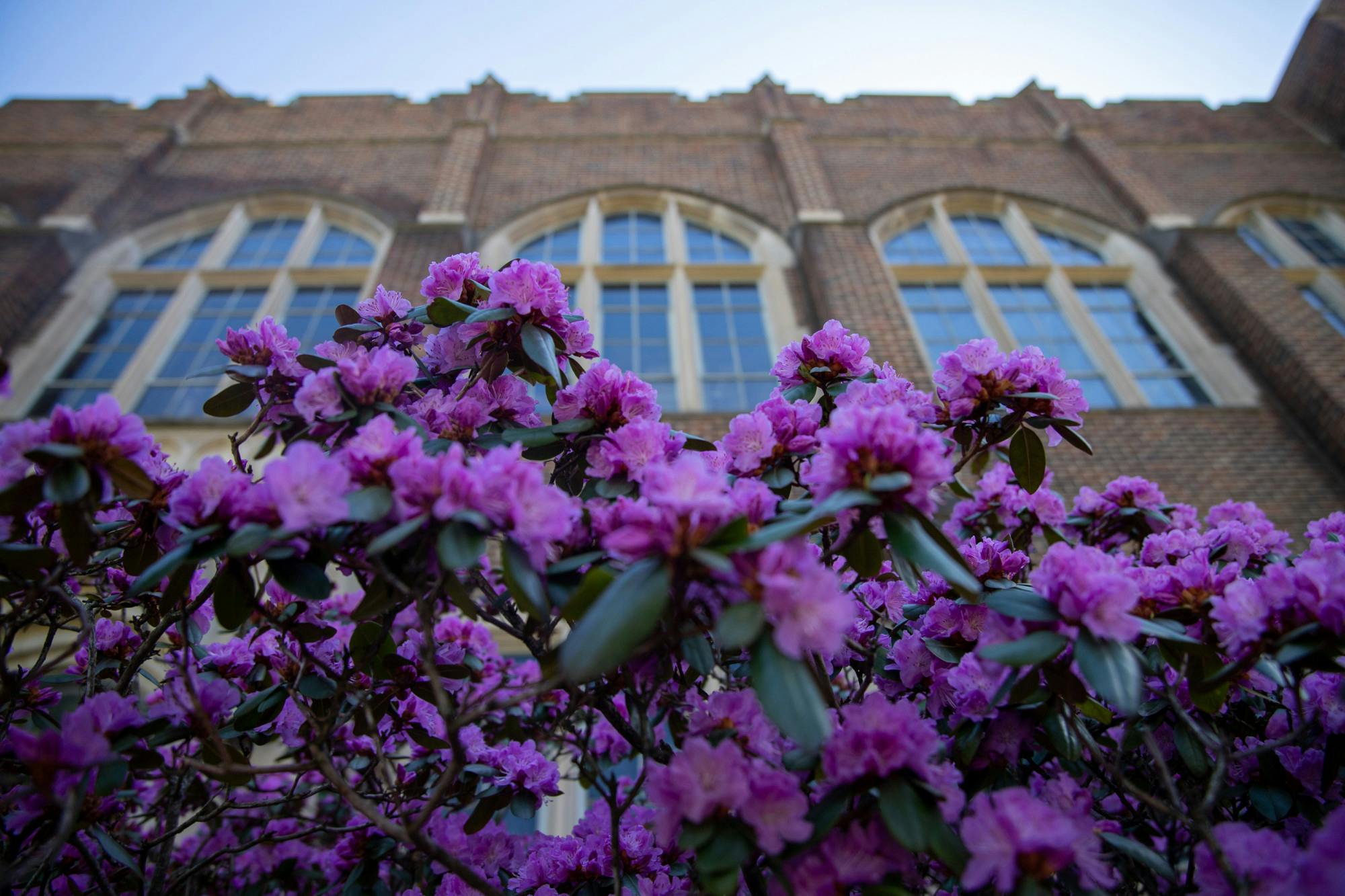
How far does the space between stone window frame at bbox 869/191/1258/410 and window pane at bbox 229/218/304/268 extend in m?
6.24

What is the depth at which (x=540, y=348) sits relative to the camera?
1366mm

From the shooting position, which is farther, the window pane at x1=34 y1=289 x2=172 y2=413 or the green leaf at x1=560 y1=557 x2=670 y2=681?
the window pane at x1=34 y1=289 x2=172 y2=413

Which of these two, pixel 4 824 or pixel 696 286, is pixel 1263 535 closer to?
pixel 4 824

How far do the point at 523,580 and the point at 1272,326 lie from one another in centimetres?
675

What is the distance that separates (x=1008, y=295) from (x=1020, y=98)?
4334mm

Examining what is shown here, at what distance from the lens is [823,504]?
0.95 metres

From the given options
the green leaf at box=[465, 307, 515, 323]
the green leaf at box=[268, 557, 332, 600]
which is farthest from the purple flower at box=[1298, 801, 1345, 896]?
the green leaf at box=[465, 307, 515, 323]

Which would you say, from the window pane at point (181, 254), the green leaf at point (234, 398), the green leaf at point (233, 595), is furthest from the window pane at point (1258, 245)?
the window pane at point (181, 254)

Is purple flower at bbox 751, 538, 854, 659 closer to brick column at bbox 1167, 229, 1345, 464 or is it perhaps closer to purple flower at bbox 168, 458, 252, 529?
purple flower at bbox 168, 458, 252, 529

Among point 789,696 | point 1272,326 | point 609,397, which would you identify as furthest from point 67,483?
point 1272,326

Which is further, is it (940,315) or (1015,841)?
(940,315)

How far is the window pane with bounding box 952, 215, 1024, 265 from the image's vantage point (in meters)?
6.50

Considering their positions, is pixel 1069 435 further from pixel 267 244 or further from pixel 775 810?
pixel 267 244

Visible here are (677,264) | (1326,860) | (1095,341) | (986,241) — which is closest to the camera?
(1326,860)
